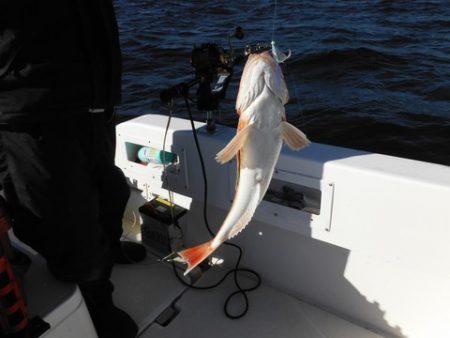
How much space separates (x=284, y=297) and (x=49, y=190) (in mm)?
1521

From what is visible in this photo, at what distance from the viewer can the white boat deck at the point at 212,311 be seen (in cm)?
224

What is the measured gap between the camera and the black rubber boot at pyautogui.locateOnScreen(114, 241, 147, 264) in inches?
109

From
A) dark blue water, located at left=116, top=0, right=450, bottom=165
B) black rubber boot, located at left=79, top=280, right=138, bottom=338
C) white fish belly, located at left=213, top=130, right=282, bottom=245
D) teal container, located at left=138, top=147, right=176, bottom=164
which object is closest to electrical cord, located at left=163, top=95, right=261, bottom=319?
teal container, located at left=138, top=147, right=176, bottom=164

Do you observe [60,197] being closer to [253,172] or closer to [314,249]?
[253,172]

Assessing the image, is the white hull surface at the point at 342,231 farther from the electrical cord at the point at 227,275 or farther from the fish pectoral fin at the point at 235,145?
the fish pectoral fin at the point at 235,145

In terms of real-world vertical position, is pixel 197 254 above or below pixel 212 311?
above

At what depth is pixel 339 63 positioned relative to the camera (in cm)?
796

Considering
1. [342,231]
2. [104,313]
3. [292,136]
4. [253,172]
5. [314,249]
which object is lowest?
[104,313]

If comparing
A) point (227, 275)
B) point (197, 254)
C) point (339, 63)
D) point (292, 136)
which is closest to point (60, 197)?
point (197, 254)

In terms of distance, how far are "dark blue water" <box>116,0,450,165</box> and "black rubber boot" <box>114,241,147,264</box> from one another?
3214 mm

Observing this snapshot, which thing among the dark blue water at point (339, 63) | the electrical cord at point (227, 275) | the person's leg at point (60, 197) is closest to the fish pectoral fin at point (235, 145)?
the person's leg at point (60, 197)

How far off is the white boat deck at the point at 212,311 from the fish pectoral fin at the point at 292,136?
1342mm

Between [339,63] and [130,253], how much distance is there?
21.4 ft

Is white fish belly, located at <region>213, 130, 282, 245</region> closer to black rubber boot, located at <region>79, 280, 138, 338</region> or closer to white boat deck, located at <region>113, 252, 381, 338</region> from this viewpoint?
black rubber boot, located at <region>79, 280, 138, 338</region>
